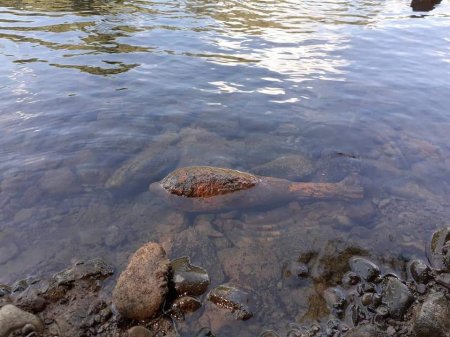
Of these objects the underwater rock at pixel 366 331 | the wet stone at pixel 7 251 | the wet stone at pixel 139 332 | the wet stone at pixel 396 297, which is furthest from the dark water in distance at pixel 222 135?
the underwater rock at pixel 366 331

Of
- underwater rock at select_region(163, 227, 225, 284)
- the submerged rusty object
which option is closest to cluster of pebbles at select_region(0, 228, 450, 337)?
underwater rock at select_region(163, 227, 225, 284)

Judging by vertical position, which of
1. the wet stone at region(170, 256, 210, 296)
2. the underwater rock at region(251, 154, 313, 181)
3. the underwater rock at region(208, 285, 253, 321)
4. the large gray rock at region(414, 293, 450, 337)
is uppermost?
the large gray rock at region(414, 293, 450, 337)

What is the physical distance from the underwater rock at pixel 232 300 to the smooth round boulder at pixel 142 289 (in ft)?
2.20

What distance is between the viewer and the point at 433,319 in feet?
13.8

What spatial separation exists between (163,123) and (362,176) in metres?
4.56

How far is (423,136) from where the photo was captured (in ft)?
27.7

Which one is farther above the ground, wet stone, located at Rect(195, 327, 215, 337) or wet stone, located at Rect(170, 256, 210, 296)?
wet stone, located at Rect(170, 256, 210, 296)

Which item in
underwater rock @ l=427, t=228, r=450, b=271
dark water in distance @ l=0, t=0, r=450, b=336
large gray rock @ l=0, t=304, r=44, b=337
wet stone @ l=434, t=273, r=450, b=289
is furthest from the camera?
dark water in distance @ l=0, t=0, r=450, b=336

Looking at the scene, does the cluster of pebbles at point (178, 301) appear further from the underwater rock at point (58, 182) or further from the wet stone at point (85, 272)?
the underwater rock at point (58, 182)

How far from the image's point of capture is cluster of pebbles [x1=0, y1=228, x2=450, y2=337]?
4328 millimetres

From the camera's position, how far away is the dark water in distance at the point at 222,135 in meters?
5.71

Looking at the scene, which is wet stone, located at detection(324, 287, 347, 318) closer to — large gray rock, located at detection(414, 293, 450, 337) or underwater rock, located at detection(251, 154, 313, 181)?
large gray rock, located at detection(414, 293, 450, 337)

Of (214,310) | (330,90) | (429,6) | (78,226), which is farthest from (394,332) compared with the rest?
(429,6)

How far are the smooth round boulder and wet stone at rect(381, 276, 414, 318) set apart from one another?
2.77m
